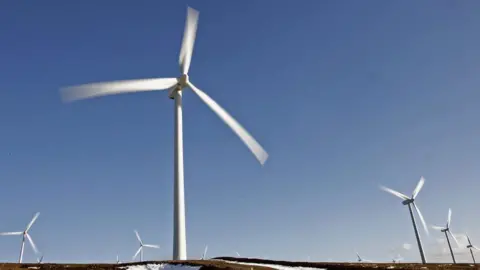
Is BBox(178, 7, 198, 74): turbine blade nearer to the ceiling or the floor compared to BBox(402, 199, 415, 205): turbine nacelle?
nearer to the ceiling

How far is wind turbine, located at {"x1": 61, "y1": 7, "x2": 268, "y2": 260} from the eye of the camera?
168ft

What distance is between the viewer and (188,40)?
62125 mm

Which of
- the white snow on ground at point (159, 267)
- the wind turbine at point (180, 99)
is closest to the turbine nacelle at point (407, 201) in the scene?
the wind turbine at point (180, 99)

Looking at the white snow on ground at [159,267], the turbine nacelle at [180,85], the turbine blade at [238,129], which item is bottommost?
the white snow on ground at [159,267]

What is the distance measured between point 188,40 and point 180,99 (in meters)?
9.68

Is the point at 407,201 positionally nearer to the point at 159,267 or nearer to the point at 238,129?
the point at 238,129

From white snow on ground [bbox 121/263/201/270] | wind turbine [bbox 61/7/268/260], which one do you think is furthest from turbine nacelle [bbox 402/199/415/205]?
white snow on ground [bbox 121/263/201/270]

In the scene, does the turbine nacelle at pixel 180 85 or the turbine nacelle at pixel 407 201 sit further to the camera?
the turbine nacelle at pixel 407 201

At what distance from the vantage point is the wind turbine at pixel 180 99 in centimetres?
5118

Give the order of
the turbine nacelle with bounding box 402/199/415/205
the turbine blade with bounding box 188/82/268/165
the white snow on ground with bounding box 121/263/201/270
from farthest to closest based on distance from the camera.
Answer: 1. the turbine nacelle with bounding box 402/199/415/205
2. the turbine blade with bounding box 188/82/268/165
3. the white snow on ground with bounding box 121/263/201/270

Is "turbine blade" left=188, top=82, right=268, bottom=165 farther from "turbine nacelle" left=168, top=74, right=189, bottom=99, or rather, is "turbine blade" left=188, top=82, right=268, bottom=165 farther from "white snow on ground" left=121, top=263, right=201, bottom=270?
"white snow on ground" left=121, top=263, right=201, bottom=270

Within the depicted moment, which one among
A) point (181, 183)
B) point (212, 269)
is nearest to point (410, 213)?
point (181, 183)

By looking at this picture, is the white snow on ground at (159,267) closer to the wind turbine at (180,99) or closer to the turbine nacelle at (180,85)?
the wind turbine at (180,99)

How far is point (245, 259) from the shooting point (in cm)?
5634
